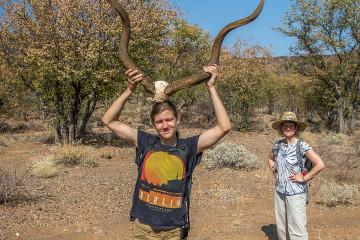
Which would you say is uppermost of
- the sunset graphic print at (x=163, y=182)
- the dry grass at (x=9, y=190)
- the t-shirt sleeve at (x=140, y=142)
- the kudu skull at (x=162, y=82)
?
the kudu skull at (x=162, y=82)

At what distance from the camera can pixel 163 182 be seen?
7.94 ft

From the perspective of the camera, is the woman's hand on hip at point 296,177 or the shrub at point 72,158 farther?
the shrub at point 72,158

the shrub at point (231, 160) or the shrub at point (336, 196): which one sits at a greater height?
the shrub at point (231, 160)

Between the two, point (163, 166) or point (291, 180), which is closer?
Answer: point (163, 166)

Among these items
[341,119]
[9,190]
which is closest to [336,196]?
[9,190]

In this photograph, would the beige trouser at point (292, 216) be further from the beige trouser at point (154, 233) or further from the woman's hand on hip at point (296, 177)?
the beige trouser at point (154, 233)

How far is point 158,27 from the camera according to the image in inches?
571

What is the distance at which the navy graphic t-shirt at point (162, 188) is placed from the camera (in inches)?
94.7

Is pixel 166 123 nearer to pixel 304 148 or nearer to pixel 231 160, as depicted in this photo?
pixel 304 148

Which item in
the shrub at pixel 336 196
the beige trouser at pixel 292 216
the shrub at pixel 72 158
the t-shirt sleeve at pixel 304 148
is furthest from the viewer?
the shrub at pixel 72 158

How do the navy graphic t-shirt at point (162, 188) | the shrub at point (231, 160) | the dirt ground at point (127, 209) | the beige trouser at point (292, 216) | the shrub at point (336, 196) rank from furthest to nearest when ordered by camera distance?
the shrub at point (231, 160) < the shrub at point (336, 196) < the dirt ground at point (127, 209) < the beige trouser at point (292, 216) < the navy graphic t-shirt at point (162, 188)

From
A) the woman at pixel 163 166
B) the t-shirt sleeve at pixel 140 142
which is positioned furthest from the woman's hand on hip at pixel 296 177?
the t-shirt sleeve at pixel 140 142

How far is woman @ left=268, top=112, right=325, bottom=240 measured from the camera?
3754mm

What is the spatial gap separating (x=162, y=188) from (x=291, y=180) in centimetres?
207
